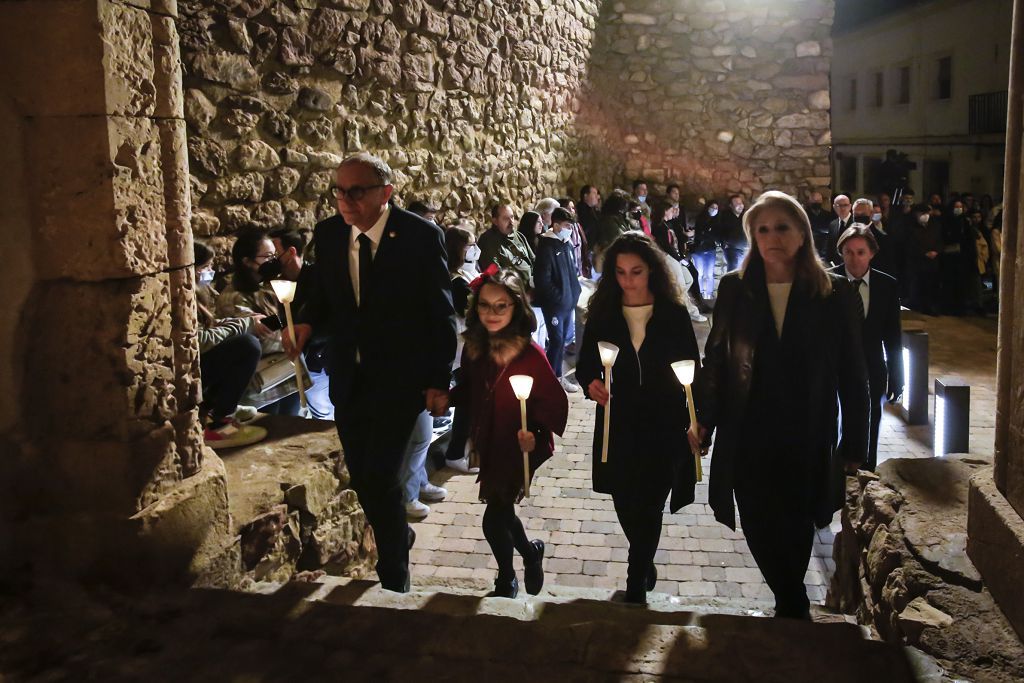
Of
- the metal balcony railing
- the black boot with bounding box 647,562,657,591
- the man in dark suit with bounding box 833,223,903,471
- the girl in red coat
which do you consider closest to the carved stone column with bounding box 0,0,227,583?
the girl in red coat

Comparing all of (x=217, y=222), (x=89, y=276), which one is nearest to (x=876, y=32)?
(x=217, y=222)

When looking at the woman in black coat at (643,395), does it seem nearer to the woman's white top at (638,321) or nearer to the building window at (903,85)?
the woman's white top at (638,321)

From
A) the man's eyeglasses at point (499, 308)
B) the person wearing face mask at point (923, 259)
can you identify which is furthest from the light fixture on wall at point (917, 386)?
the person wearing face mask at point (923, 259)

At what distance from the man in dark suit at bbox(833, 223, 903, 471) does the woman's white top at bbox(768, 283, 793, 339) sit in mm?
1529

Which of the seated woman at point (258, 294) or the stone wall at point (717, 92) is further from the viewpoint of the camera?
the stone wall at point (717, 92)

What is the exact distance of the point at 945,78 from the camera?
75.0ft

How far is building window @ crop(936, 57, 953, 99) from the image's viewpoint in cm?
2244

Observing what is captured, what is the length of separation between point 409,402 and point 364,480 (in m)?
0.33

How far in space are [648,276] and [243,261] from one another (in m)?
2.48

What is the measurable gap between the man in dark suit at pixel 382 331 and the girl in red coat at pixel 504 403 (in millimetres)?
269

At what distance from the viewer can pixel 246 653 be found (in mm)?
2506

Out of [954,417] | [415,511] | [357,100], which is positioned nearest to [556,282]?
[357,100]

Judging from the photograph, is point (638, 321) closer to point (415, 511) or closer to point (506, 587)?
point (506, 587)

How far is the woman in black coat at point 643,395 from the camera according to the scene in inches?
134
